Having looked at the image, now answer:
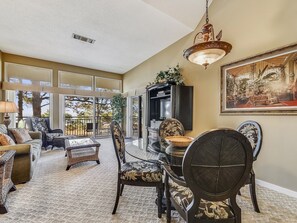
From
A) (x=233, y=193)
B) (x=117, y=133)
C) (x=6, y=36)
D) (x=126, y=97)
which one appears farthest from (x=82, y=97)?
(x=233, y=193)

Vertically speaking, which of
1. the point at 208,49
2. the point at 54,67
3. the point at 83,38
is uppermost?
the point at 83,38

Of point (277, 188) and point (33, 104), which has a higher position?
point (33, 104)

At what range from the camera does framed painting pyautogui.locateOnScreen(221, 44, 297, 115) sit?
2.31 m

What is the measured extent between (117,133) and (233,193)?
1.39 metres

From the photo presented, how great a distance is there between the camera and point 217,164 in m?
1.09

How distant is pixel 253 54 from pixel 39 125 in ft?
19.2

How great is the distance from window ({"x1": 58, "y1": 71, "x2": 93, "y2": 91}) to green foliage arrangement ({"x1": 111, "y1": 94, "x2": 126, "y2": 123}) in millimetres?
1168

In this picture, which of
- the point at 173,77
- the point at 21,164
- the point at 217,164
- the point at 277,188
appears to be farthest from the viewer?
the point at 173,77

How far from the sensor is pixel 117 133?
80.6 inches

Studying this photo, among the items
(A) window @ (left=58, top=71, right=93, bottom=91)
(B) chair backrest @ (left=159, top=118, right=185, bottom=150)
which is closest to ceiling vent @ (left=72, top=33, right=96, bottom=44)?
(A) window @ (left=58, top=71, right=93, bottom=91)

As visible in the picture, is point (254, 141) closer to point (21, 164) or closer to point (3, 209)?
point (3, 209)

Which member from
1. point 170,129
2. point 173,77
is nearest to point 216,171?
point 170,129

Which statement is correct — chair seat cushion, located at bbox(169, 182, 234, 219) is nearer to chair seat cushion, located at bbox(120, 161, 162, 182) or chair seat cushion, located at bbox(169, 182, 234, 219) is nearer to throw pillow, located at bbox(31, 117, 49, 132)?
chair seat cushion, located at bbox(120, 161, 162, 182)

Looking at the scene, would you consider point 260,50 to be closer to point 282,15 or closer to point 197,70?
point 282,15
